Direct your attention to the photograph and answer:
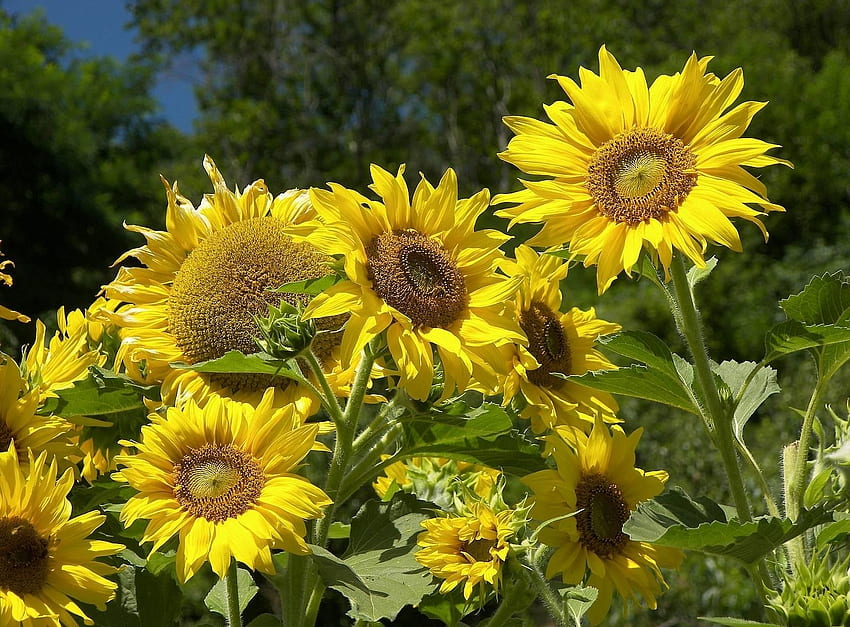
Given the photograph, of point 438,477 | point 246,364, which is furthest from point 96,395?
point 438,477

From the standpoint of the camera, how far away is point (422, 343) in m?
0.65

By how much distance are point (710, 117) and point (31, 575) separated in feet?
1.93

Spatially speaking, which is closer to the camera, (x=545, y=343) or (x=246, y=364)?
Answer: (x=246, y=364)

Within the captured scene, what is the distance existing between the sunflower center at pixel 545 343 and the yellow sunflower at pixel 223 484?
22 cm

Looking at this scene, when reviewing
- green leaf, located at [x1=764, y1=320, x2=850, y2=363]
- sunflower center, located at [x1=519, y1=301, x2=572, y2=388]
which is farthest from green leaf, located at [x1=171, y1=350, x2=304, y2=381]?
green leaf, located at [x1=764, y1=320, x2=850, y2=363]

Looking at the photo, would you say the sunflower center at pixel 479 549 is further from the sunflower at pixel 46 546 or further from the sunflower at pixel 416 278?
the sunflower at pixel 46 546

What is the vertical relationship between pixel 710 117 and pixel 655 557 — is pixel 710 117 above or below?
above

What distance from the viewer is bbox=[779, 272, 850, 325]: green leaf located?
70 cm

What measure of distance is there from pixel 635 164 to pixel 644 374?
0.52 ft

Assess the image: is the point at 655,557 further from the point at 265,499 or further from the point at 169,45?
the point at 169,45

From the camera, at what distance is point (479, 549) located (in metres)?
0.76

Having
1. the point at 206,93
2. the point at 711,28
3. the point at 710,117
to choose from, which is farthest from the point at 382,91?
the point at 710,117

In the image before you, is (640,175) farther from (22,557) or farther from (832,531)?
(22,557)

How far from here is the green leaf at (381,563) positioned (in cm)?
64
